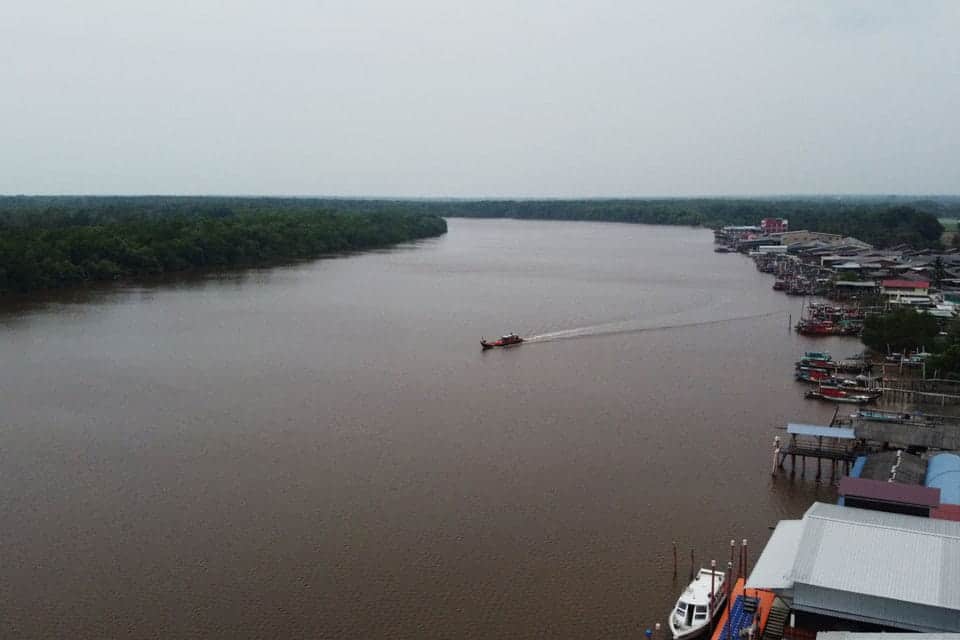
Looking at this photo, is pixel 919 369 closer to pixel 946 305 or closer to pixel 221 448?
pixel 946 305

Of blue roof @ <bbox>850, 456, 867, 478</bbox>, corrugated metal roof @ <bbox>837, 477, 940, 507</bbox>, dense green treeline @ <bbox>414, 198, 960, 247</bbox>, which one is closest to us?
corrugated metal roof @ <bbox>837, 477, 940, 507</bbox>

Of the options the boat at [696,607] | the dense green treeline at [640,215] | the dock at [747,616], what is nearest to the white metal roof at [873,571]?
the dock at [747,616]

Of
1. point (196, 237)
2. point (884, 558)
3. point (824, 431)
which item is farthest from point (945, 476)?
point (196, 237)

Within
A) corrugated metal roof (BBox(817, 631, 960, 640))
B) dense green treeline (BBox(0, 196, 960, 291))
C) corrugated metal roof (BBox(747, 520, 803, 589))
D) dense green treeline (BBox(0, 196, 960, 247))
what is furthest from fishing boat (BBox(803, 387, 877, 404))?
dense green treeline (BBox(0, 196, 960, 247))

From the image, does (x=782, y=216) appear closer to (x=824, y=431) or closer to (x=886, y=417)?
(x=886, y=417)

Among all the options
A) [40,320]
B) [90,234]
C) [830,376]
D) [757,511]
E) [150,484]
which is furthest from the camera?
[90,234]

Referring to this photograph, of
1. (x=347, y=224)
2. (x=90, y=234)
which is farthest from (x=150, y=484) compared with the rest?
(x=347, y=224)

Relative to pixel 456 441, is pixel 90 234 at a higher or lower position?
higher

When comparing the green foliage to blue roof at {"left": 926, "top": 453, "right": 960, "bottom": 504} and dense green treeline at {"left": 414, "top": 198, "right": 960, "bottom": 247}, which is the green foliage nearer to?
blue roof at {"left": 926, "top": 453, "right": 960, "bottom": 504}
